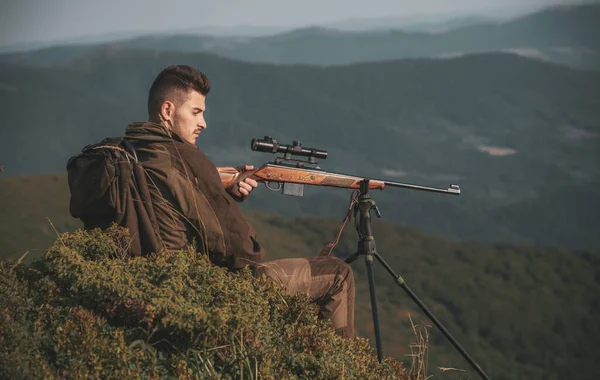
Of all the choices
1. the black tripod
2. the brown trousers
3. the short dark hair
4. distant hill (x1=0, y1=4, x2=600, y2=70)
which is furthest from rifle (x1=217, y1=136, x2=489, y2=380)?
distant hill (x1=0, y1=4, x2=600, y2=70)

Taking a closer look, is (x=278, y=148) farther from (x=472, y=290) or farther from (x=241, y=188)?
(x=472, y=290)

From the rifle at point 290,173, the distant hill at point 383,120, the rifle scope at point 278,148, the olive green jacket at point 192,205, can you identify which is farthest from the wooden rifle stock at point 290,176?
the distant hill at point 383,120

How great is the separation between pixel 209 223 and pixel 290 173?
1414 millimetres

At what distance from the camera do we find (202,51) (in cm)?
4694

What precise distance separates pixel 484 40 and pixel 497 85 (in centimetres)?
571

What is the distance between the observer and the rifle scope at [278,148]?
18.9 ft

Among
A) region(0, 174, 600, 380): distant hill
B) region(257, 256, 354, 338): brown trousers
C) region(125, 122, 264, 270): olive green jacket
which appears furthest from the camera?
region(0, 174, 600, 380): distant hill

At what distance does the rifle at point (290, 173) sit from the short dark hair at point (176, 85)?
60 centimetres

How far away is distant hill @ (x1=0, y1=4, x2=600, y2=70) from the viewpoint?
49.6m

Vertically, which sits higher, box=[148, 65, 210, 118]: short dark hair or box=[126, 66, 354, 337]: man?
box=[148, 65, 210, 118]: short dark hair

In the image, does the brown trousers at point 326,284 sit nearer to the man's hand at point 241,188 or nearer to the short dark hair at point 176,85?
the man's hand at point 241,188

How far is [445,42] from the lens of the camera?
52344 millimetres

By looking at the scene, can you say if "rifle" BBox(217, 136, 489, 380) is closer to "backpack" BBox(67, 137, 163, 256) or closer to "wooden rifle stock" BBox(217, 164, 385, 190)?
"wooden rifle stock" BBox(217, 164, 385, 190)

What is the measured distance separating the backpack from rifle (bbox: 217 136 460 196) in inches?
38.8
